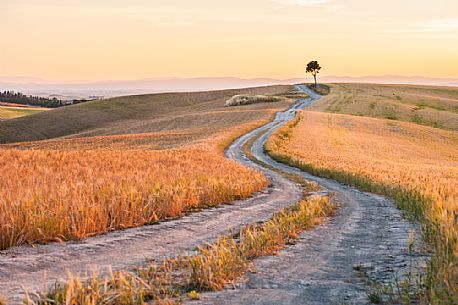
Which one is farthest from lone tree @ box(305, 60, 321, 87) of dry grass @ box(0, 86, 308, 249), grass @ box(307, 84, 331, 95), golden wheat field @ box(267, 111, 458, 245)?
dry grass @ box(0, 86, 308, 249)

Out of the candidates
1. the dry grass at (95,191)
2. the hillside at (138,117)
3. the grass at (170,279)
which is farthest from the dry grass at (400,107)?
the grass at (170,279)

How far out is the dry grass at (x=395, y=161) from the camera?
31.8 ft

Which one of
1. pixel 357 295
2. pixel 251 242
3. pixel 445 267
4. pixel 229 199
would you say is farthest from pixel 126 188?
pixel 445 267

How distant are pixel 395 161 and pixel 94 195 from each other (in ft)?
130

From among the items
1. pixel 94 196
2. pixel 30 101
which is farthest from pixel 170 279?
pixel 30 101

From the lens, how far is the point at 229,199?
19.4 meters

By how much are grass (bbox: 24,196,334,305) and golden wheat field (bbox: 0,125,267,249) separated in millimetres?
3357

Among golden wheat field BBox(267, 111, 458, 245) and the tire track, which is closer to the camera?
the tire track

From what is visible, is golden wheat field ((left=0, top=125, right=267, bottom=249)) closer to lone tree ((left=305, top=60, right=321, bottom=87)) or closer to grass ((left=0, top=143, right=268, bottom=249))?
grass ((left=0, top=143, right=268, bottom=249))

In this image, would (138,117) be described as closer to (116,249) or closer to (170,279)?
(116,249)

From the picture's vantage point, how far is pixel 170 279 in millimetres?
8406

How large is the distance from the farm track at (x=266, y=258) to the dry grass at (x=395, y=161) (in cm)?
118

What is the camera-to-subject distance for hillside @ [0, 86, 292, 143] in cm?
8931

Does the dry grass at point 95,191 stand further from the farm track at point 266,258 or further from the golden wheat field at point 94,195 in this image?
the farm track at point 266,258
